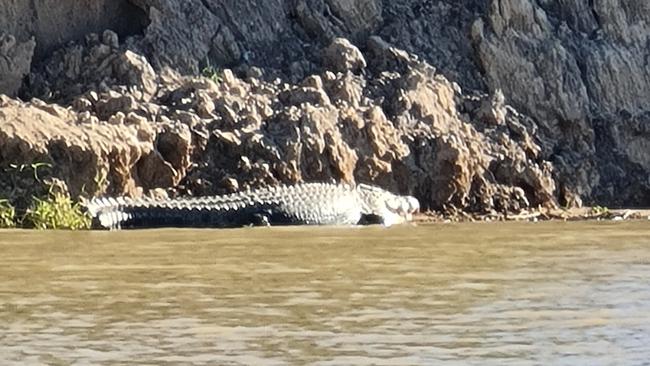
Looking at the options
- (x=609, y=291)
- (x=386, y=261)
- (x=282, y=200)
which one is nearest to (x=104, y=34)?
(x=282, y=200)

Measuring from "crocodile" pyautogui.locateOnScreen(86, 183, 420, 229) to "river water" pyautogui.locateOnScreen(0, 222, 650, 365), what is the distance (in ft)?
1.37

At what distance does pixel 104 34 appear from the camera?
1628cm

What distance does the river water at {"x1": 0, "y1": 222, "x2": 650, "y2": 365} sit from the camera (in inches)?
291

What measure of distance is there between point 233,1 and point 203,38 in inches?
30.2

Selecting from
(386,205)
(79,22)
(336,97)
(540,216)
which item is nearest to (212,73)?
(336,97)

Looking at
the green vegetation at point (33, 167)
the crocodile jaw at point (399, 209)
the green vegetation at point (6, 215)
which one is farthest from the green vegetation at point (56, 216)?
the crocodile jaw at point (399, 209)

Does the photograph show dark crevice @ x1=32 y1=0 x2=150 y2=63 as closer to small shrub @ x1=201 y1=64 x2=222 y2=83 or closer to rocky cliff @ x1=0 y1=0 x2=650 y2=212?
rocky cliff @ x1=0 y1=0 x2=650 y2=212

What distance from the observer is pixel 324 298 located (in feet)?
30.1

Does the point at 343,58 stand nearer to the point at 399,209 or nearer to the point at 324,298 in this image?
the point at 399,209

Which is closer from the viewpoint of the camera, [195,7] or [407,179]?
[407,179]

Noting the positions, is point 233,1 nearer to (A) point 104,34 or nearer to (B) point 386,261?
(A) point 104,34

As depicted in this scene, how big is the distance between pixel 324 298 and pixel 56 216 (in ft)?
16.8

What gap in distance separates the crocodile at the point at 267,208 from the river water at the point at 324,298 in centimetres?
42

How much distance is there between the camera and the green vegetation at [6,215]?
1365cm
